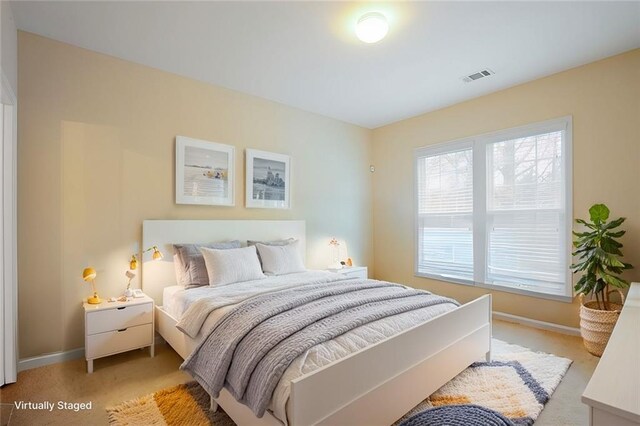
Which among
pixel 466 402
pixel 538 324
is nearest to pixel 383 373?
pixel 466 402

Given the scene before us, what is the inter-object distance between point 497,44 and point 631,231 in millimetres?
2013

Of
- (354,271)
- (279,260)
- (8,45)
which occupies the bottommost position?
(354,271)

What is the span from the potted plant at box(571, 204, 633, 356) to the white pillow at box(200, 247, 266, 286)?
2.87 meters

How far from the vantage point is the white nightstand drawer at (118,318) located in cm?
243

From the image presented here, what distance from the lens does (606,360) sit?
1.19 m

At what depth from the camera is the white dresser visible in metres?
0.89

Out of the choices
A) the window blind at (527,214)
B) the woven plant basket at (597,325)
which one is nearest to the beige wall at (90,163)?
the window blind at (527,214)

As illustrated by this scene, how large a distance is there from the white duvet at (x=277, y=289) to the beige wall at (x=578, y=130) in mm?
1767

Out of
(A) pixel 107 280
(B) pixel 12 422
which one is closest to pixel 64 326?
(A) pixel 107 280

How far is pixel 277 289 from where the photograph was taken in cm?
252

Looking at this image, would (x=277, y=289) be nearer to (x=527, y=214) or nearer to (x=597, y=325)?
(x=597, y=325)

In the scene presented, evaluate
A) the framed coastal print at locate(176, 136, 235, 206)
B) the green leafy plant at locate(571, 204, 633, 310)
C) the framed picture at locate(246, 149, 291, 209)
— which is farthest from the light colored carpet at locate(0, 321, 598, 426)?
the framed picture at locate(246, 149, 291, 209)

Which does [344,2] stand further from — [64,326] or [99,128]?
[64,326]

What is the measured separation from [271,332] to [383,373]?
1.99ft
